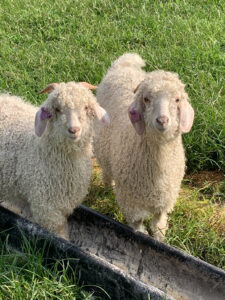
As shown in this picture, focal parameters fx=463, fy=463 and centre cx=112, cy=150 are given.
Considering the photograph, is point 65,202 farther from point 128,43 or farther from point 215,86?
point 128,43

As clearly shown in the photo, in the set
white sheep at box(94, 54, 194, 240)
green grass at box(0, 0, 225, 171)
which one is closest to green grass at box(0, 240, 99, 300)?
white sheep at box(94, 54, 194, 240)

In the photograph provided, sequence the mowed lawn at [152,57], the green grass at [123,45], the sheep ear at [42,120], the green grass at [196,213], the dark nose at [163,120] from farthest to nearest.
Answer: the green grass at [123,45]
the mowed lawn at [152,57]
the green grass at [196,213]
the sheep ear at [42,120]
the dark nose at [163,120]

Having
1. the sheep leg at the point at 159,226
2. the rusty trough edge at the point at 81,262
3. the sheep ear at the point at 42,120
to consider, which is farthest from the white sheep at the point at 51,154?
the sheep leg at the point at 159,226

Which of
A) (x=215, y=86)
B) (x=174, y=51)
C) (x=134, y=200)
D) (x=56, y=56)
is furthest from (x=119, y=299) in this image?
(x=56, y=56)

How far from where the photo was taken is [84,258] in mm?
2949

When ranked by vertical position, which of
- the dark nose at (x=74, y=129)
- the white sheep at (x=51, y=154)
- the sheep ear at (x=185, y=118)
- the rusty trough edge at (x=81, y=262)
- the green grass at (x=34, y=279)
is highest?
the sheep ear at (x=185, y=118)

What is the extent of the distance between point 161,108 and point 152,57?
237 centimetres

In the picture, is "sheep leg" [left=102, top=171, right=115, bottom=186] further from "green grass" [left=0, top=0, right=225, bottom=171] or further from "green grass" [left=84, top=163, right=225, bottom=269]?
"green grass" [left=0, top=0, right=225, bottom=171]

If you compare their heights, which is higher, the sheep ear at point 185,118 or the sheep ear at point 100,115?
the sheep ear at point 185,118

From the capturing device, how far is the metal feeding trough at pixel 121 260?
2859 millimetres

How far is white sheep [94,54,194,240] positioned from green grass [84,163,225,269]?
0.58ft

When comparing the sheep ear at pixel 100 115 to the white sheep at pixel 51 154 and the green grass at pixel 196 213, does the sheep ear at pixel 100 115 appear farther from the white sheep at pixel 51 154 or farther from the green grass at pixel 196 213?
the green grass at pixel 196 213

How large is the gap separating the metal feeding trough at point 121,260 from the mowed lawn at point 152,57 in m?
0.24

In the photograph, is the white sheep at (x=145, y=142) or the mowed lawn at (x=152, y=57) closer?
the white sheep at (x=145, y=142)
